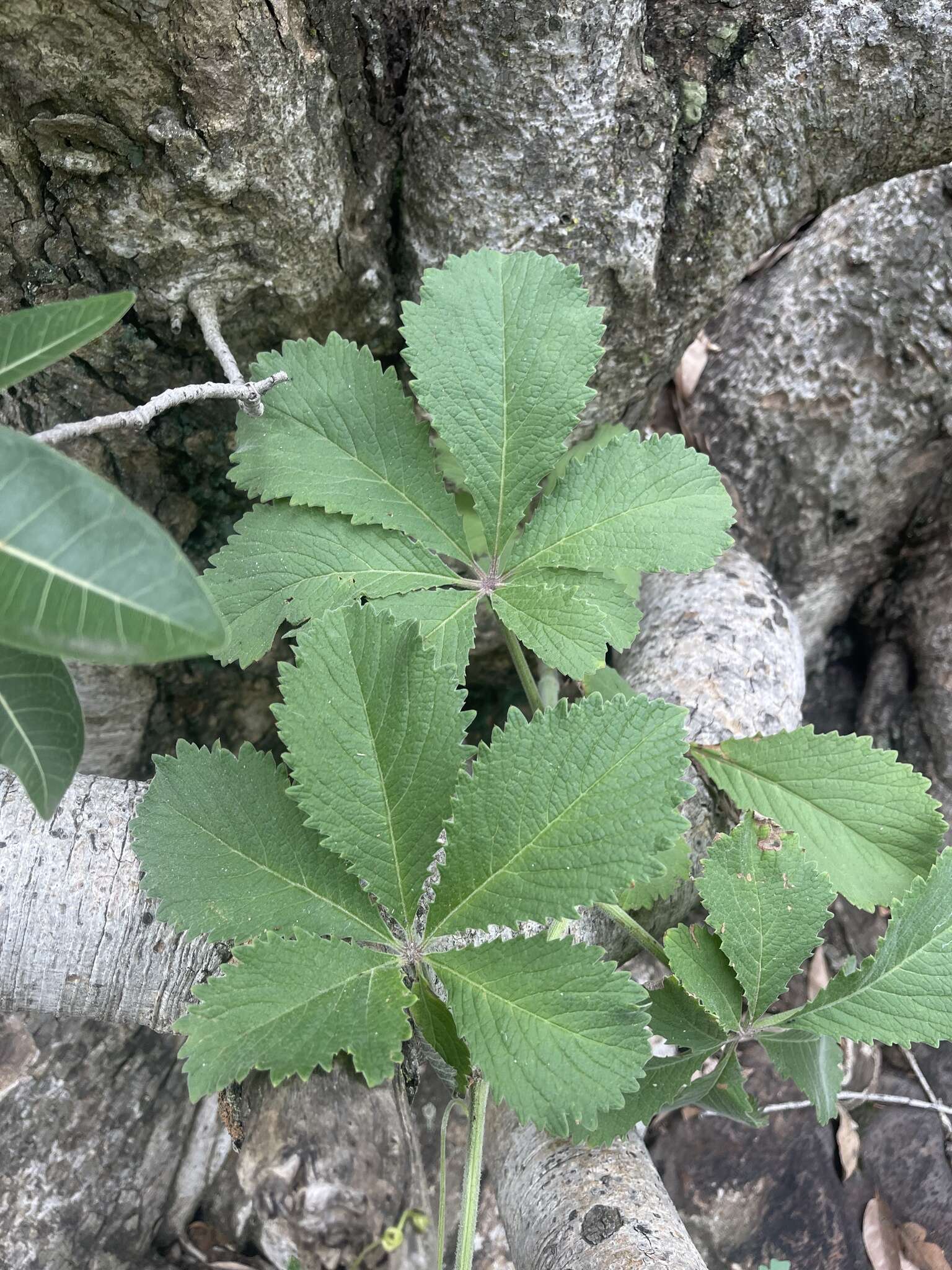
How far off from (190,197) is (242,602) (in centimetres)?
57

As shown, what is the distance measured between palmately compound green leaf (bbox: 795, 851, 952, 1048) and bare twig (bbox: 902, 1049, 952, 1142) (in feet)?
2.72

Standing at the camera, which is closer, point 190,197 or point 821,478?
point 190,197

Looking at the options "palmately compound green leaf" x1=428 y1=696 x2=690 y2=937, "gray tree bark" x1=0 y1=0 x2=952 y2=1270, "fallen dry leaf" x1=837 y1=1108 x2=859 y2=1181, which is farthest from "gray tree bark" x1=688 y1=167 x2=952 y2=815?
→ "palmately compound green leaf" x1=428 y1=696 x2=690 y2=937

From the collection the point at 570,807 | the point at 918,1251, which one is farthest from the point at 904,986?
the point at 918,1251

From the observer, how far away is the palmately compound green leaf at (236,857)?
1075 millimetres

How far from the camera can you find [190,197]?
3.90 feet

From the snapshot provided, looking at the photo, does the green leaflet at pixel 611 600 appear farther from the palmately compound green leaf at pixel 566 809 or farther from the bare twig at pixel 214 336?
the bare twig at pixel 214 336

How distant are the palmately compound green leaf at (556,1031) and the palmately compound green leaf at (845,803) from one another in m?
0.48

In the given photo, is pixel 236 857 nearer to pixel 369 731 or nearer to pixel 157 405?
pixel 369 731

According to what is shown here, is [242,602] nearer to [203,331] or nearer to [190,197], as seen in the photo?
[203,331]

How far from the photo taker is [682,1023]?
1.22m

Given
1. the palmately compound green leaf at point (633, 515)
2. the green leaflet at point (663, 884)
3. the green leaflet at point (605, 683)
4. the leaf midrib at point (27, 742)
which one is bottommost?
the green leaflet at point (663, 884)

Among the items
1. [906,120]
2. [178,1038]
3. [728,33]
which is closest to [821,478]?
[906,120]

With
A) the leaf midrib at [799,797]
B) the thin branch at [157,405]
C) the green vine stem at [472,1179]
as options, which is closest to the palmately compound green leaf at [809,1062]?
the leaf midrib at [799,797]
